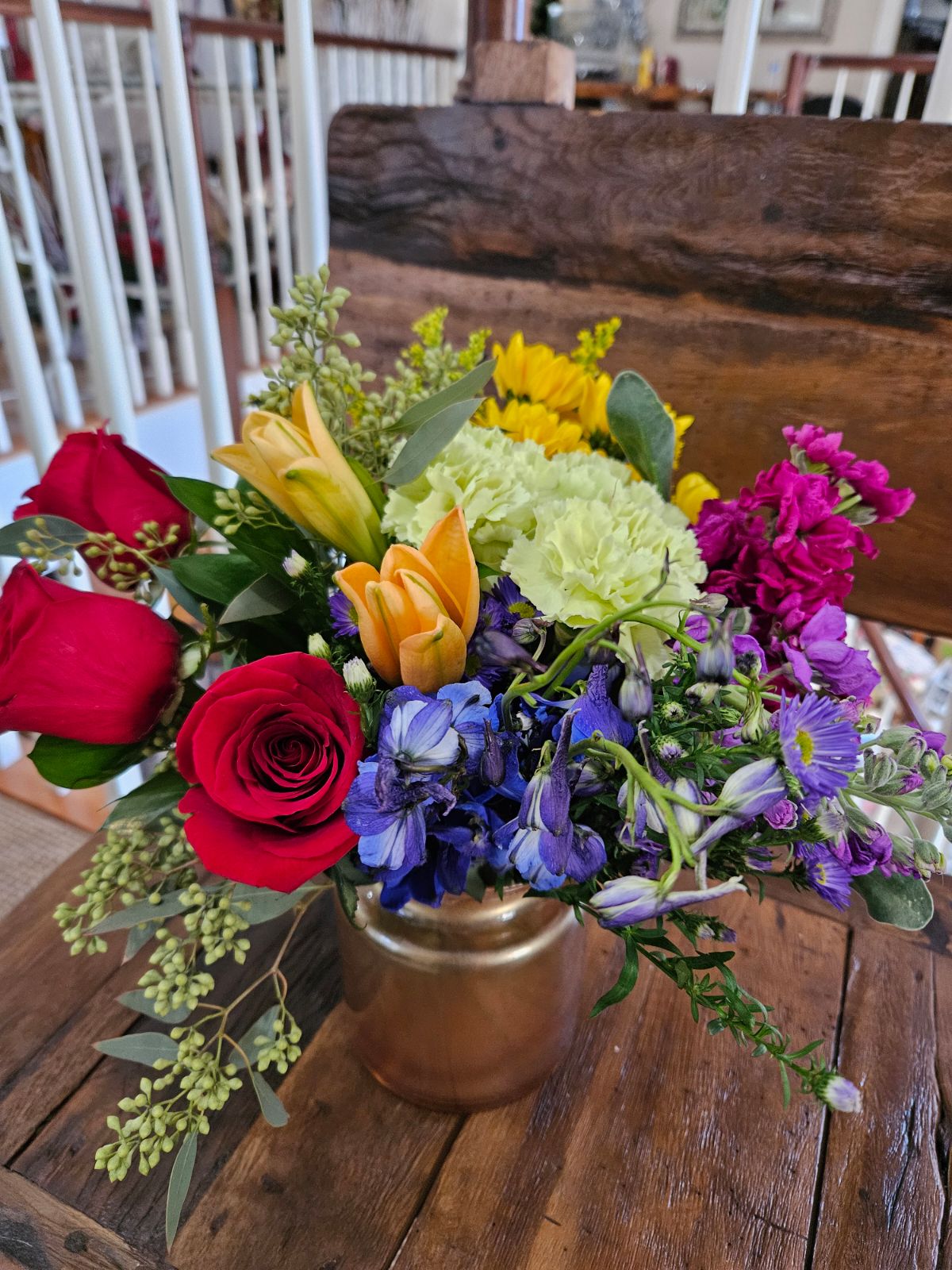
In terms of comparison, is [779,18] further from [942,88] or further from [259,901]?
[259,901]

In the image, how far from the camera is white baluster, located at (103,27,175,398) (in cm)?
225

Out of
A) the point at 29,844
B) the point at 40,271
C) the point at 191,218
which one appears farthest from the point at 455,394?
the point at 40,271

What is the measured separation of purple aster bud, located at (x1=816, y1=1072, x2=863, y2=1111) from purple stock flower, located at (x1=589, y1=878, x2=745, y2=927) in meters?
0.08

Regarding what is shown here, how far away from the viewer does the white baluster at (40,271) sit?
1801mm

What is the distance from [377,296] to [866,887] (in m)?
0.85

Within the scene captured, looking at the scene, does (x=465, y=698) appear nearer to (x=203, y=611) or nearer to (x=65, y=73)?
(x=203, y=611)

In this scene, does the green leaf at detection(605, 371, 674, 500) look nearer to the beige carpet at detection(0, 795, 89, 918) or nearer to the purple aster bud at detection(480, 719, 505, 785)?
the purple aster bud at detection(480, 719, 505, 785)

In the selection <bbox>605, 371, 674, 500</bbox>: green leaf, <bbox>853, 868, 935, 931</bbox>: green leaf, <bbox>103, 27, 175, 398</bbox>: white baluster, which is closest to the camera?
<bbox>853, 868, 935, 931</bbox>: green leaf

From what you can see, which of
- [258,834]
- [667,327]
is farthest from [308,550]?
[667,327]

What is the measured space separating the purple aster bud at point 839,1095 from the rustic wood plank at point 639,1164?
221 mm

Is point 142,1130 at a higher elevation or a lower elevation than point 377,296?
lower

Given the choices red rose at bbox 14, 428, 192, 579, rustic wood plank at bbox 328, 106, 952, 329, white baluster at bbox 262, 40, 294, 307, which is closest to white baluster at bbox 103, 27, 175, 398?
white baluster at bbox 262, 40, 294, 307

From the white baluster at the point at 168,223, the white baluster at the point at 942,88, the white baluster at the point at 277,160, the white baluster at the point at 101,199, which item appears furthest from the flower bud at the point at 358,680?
the white baluster at the point at 277,160

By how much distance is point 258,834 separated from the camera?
0.36 metres
